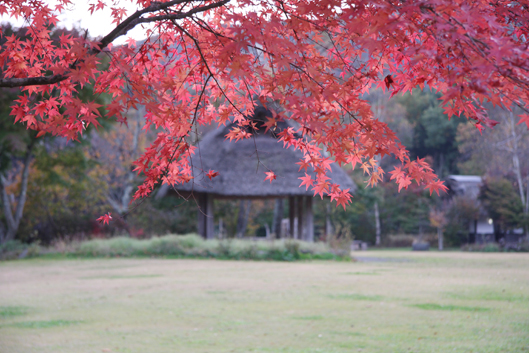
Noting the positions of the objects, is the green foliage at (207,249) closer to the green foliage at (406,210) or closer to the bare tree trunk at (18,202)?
the bare tree trunk at (18,202)

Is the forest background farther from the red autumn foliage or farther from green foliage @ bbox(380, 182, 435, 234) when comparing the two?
the red autumn foliage

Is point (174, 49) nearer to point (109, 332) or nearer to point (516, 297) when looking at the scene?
point (109, 332)

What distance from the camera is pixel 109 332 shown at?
16.8 feet

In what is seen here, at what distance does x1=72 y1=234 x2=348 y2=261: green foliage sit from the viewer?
15469 mm

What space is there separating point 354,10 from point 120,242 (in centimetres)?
1573

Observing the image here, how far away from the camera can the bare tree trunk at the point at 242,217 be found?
24.3 meters

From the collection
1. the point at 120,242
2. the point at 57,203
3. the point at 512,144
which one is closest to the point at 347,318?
the point at 120,242

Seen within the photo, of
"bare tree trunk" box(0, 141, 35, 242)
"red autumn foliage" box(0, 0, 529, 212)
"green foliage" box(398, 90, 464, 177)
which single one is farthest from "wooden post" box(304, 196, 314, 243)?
"green foliage" box(398, 90, 464, 177)

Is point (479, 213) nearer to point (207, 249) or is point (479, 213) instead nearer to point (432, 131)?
point (432, 131)

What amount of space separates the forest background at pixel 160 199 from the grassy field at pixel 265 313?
646 cm

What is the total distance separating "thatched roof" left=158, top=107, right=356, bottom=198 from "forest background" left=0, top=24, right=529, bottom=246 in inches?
94.4

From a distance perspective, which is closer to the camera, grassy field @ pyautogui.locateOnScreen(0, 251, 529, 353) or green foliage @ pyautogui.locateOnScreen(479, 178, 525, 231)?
grassy field @ pyautogui.locateOnScreen(0, 251, 529, 353)

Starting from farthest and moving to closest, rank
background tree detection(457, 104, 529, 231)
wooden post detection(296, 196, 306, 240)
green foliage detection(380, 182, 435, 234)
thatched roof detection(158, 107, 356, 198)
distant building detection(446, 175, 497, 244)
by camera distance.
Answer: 1. green foliage detection(380, 182, 435, 234)
2. distant building detection(446, 175, 497, 244)
3. background tree detection(457, 104, 529, 231)
4. wooden post detection(296, 196, 306, 240)
5. thatched roof detection(158, 107, 356, 198)

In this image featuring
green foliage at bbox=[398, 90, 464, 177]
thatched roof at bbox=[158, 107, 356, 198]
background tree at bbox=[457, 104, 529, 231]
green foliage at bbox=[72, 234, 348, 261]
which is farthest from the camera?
green foliage at bbox=[398, 90, 464, 177]
